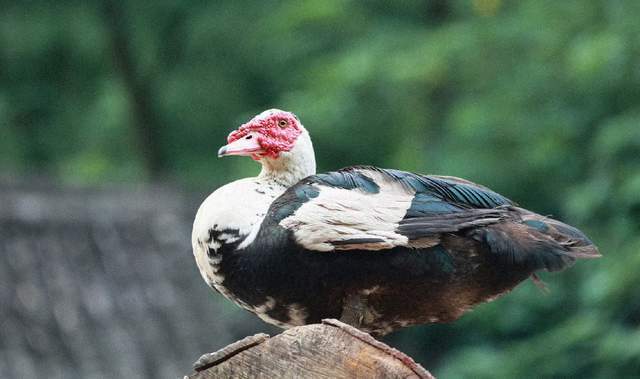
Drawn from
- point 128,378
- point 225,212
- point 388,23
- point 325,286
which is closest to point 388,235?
point 325,286

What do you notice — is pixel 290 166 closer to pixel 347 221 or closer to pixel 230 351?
pixel 347 221

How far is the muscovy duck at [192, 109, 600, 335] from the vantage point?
372 centimetres

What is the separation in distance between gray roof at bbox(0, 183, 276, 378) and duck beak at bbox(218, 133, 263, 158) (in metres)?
3.85

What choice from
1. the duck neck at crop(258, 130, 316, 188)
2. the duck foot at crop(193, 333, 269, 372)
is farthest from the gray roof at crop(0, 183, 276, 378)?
the duck foot at crop(193, 333, 269, 372)

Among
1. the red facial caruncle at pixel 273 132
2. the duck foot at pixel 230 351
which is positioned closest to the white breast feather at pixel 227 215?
the red facial caruncle at pixel 273 132

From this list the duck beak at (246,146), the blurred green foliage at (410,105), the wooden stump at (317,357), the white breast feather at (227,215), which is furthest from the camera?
the blurred green foliage at (410,105)

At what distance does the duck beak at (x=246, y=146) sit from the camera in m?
3.93

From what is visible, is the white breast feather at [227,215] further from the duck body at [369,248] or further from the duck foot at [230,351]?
the duck foot at [230,351]

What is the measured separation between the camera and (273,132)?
3967 millimetres

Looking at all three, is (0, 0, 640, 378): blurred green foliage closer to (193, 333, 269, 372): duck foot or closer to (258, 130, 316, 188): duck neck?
(258, 130, 316, 188): duck neck

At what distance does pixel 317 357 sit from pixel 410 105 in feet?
20.3

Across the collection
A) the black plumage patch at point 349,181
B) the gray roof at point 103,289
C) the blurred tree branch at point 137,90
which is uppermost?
the black plumage patch at point 349,181

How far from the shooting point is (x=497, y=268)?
3.84 metres

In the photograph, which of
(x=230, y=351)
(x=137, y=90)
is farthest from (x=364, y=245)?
(x=137, y=90)
